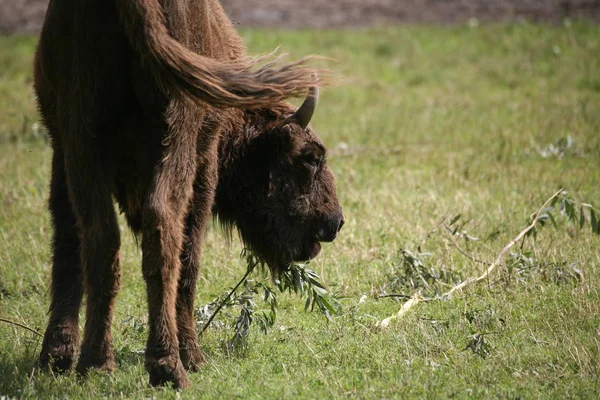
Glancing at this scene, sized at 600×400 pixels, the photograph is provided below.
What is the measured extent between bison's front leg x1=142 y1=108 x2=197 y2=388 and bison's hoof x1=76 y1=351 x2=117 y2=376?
39cm

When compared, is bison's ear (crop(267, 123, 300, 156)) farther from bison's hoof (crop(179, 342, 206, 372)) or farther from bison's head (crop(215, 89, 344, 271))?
bison's hoof (crop(179, 342, 206, 372))

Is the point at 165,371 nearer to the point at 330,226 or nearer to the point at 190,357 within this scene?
the point at 190,357

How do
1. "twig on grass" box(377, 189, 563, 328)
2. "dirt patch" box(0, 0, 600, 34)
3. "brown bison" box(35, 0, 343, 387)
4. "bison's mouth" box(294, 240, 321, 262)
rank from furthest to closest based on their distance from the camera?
"dirt patch" box(0, 0, 600, 34)
"bison's mouth" box(294, 240, 321, 262)
"twig on grass" box(377, 189, 563, 328)
"brown bison" box(35, 0, 343, 387)

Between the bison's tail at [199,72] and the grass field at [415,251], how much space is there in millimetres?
1476

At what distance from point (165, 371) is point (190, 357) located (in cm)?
58

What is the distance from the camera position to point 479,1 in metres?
17.4

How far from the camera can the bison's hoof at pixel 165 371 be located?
185 inches

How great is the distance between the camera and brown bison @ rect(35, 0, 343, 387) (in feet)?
15.1

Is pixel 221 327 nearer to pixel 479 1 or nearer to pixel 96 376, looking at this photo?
pixel 96 376

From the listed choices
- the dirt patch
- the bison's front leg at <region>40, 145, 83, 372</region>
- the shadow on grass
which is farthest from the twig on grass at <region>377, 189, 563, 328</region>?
the dirt patch

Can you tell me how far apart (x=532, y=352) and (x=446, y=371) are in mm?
562

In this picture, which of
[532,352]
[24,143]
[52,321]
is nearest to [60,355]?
[52,321]

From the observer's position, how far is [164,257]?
468cm

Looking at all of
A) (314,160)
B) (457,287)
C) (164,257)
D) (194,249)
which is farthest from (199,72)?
(457,287)
